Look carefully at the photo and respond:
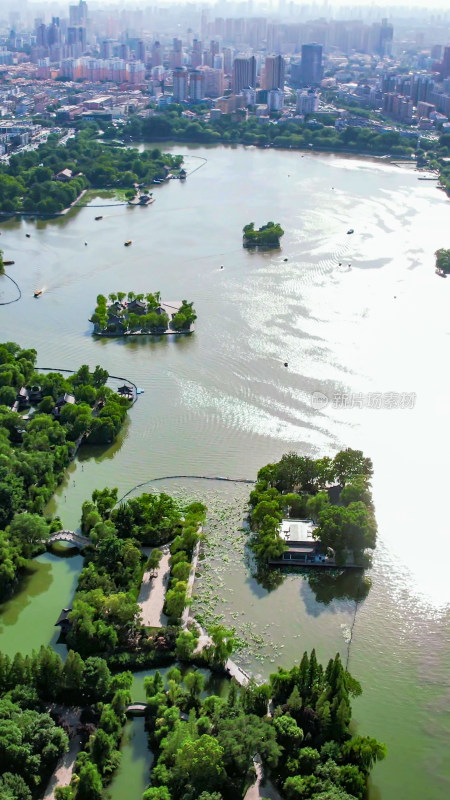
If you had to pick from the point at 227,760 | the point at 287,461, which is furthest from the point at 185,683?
the point at 287,461

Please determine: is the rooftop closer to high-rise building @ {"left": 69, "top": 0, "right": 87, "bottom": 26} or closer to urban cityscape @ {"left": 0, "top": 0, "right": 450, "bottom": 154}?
urban cityscape @ {"left": 0, "top": 0, "right": 450, "bottom": 154}

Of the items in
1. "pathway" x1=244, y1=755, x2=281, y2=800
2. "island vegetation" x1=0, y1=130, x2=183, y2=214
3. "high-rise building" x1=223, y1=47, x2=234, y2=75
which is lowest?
"pathway" x1=244, y1=755, x2=281, y2=800

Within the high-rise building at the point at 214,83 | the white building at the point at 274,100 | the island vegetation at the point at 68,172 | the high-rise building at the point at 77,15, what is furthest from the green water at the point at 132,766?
the high-rise building at the point at 77,15

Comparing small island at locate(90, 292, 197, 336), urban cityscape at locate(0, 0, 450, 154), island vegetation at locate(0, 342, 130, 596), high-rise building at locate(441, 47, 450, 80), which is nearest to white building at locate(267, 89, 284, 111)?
urban cityscape at locate(0, 0, 450, 154)

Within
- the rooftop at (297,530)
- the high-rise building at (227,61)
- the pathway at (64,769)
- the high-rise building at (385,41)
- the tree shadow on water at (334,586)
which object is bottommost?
the pathway at (64,769)

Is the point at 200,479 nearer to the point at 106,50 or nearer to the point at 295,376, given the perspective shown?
the point at 295,376

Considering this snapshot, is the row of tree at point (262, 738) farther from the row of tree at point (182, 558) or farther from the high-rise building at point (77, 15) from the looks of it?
the high-rise building at point (77, 15)

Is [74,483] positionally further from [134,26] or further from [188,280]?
[134,26]
